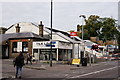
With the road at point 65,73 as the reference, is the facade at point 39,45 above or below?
above

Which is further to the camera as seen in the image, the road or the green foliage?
the green foliage

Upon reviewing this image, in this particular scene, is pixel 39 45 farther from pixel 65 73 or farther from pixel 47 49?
pixel 65 73

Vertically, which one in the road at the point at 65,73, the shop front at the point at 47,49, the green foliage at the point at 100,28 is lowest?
the road at the point at 65,73

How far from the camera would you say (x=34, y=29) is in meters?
46.8

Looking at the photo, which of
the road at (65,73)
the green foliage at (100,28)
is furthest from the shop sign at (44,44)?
the green foliage at (100,28)

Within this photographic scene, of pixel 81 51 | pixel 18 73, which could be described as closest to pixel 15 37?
pixel 81 51

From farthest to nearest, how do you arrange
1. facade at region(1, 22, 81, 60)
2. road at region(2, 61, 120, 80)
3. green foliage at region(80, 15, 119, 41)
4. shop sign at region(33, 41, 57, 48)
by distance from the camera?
green foliage at region(80, 15, 119, 41)
facade at region(1, 22, 81, 60)
shop sign at region(33, 41, 57, 48)
road at region(2, 61, 120, 80)

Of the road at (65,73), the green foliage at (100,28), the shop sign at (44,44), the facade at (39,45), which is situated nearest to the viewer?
the road at (65,73)

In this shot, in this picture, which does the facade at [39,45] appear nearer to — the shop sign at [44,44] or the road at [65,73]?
the shop sign at [44,44]

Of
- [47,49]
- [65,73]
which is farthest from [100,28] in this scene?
[65,73]

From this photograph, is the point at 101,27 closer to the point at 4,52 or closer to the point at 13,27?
the point at 13,27

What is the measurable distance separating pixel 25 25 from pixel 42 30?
18.0 feet

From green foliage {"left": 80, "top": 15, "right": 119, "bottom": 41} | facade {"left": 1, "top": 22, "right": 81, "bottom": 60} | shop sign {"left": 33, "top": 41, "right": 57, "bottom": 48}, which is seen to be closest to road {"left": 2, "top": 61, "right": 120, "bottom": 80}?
shop sign {"left": 33, "top": 41, "right": 57, "bottom": 48}

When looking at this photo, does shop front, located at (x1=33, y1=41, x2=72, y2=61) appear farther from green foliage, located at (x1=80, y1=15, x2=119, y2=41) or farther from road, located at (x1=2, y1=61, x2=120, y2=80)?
green foliage, located at (x1=80, y1=15, x2=119, y2=41)
